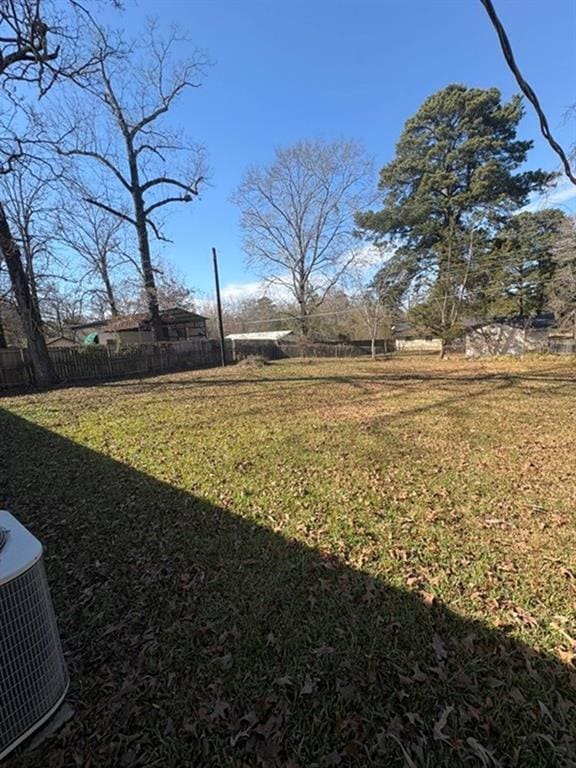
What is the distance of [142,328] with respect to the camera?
25.8m

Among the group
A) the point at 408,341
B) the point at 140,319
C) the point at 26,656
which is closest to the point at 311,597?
the point at 26,656

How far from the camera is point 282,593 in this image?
244 centimetres

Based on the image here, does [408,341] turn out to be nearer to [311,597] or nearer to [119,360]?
[119,360]

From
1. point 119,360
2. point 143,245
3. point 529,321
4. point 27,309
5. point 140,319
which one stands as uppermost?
point 143,245

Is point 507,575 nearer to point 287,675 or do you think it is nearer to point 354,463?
point 287,675

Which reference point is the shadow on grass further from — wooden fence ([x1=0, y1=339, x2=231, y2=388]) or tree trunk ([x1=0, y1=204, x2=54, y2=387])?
wooden fence ([x1=0, y1=339, x2=231, y2=388])

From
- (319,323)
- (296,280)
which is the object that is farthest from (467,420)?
(319,323)

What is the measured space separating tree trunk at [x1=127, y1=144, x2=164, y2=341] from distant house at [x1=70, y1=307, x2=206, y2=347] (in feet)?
10.4

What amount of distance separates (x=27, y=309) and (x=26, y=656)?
13.0 metres

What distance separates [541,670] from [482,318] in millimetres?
25294

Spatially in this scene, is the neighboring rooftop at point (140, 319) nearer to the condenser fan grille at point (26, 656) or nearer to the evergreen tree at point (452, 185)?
the evergreen tree at point (452, 185)

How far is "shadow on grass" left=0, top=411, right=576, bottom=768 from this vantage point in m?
1.50

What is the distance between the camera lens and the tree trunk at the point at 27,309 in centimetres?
1067

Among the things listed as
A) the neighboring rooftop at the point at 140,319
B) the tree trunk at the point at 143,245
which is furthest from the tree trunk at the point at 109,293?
the tree trunk at the point at 143,245
